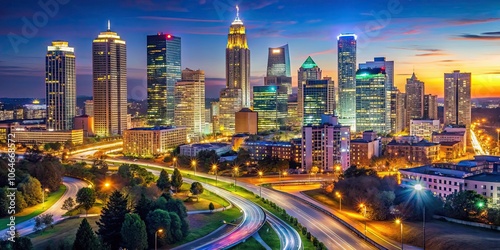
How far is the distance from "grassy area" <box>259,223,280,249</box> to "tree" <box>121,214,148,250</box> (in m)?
4.98

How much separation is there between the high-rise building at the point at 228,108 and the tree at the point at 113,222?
5825 centimetres

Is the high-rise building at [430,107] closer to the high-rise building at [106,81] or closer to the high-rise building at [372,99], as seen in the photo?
the high-rise building at [372,99]

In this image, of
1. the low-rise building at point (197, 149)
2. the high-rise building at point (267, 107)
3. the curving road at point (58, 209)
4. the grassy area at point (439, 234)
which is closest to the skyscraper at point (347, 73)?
the high-rise building at point (267, 107)

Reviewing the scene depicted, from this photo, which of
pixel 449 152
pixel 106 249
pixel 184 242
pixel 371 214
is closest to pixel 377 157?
pixel 449 152

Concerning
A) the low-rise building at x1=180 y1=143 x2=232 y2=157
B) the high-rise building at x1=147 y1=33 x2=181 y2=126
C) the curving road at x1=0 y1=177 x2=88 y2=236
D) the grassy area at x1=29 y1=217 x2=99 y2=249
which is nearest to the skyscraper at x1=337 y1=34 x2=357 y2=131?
the high-rise building at x1=147 y1=33 x2=181 y2=126

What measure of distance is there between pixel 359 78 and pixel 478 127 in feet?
103

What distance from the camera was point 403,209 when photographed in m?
24.6

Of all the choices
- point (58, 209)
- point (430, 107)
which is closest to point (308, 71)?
point (430, 107)

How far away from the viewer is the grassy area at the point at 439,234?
770 inches

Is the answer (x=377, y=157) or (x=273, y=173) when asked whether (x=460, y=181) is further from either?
(x=377, y=157)

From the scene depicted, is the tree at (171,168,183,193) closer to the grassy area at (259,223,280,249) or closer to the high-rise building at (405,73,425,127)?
the grassy area at (259,223,280,249)

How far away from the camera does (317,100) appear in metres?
72.8

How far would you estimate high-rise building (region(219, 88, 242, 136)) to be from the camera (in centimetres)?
7925

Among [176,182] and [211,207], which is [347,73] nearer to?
[176,182]
